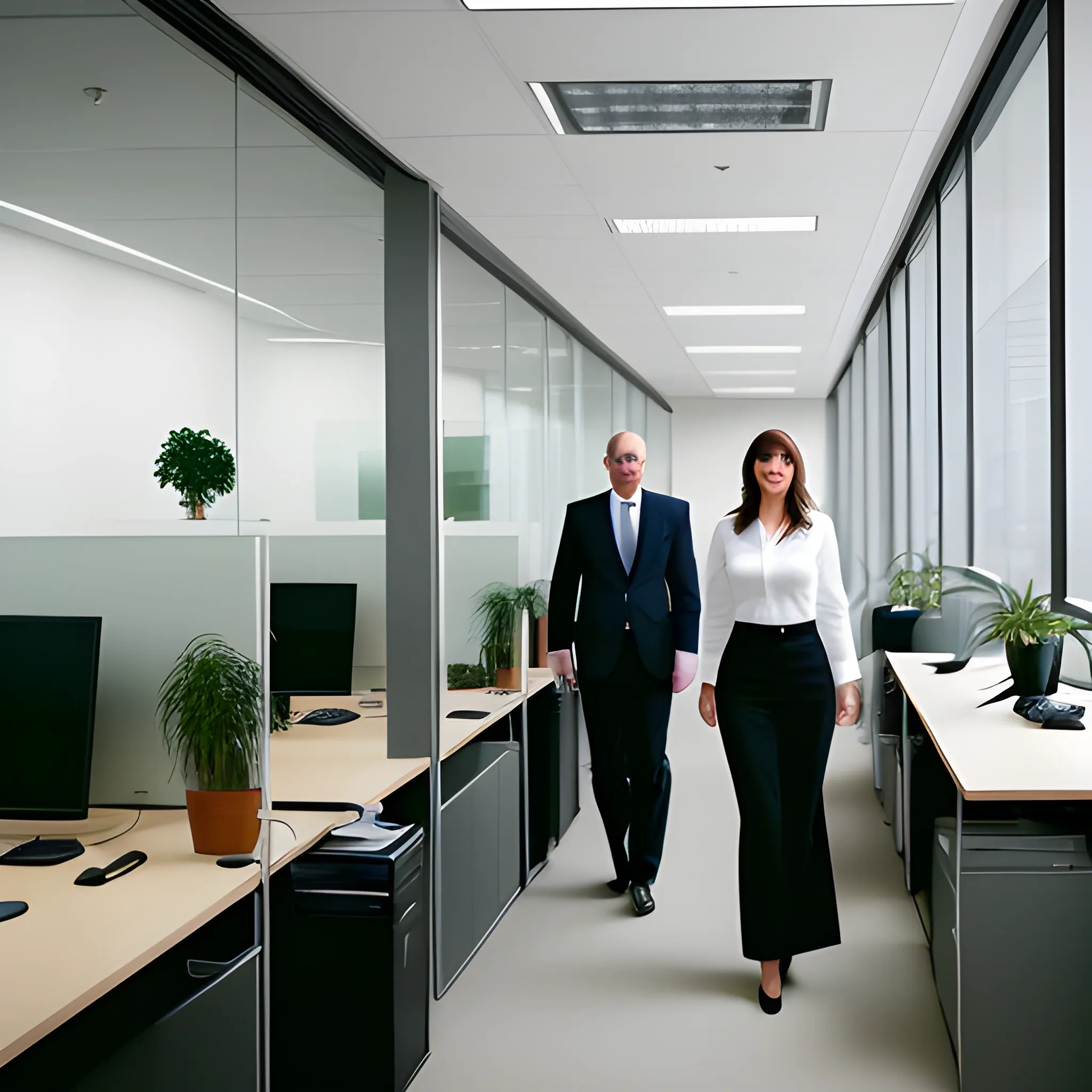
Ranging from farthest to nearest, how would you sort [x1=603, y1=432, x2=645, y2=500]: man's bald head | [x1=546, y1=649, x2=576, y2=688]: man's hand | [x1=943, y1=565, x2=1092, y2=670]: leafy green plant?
[x1=546, y1=649, x2=576, y2=688]: man's hand
[x1=603, y1=432, x2=645, y2=500]: man's bald head
[x1=943, y1=565, x2=1092, y2=670]: leafy green plant

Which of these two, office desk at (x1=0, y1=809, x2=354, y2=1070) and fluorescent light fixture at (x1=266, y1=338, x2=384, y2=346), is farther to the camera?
fluorescent light fixture at (x1=266, y1=338, x2=384, y2=346)

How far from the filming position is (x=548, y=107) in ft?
10.5

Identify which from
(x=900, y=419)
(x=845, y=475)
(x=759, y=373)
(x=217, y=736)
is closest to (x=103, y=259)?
(x=217, y=736)

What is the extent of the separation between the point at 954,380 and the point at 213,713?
4193 mm

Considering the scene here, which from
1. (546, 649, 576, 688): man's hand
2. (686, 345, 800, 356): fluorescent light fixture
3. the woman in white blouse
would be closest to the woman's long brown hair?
the woman in white blouse

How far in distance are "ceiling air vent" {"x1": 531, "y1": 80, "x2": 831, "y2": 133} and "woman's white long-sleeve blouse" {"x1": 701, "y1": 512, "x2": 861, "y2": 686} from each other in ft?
3.89

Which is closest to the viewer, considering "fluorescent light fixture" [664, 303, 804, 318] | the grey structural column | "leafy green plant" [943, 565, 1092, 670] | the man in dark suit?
"leafy green plant" [943, 565, 1092, 670]

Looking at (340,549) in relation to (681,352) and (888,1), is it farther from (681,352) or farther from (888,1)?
(681,352)

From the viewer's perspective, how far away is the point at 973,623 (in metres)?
4.59

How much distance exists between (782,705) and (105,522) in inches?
80.2

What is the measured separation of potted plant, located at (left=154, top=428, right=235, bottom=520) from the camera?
2895 millimetres

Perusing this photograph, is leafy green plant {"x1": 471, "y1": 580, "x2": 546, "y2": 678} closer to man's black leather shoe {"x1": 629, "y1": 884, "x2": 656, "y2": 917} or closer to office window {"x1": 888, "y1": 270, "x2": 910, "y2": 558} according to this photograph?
man's black leather shoe {"x1": 629, "y1": 884, "x2": 656, "y2": 917}

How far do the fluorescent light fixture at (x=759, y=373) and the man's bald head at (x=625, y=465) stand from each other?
18.9 feet

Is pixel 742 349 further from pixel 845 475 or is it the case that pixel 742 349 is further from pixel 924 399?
pixel 845 475
